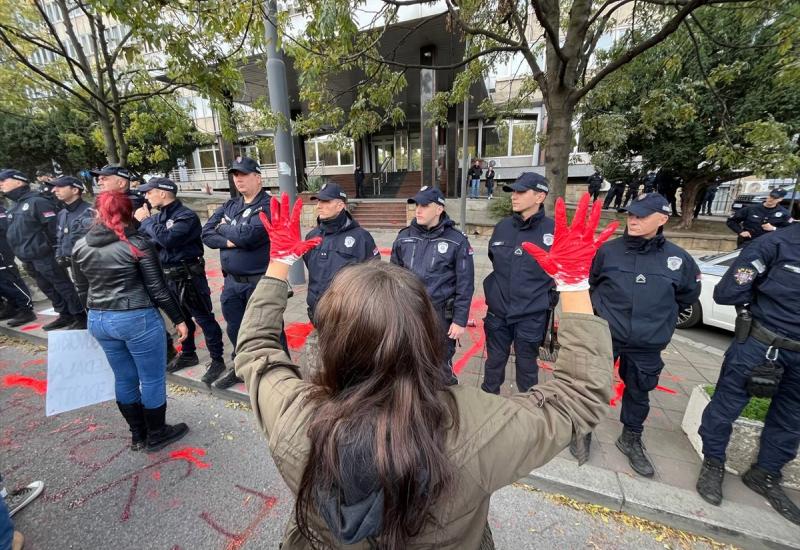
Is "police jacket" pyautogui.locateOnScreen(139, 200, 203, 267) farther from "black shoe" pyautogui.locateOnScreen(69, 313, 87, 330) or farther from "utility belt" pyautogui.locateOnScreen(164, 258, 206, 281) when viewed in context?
"black shoe" pyautogui.locateOnScreen(69, 313, 87, 330)

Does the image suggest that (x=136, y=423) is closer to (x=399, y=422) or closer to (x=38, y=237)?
(x=399, y=422)

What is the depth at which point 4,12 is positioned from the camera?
206 inches

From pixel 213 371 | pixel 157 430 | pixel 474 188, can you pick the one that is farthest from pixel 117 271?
pixel 474 188

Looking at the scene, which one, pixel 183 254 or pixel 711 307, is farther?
pixel 711 307

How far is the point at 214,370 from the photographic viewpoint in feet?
11.8

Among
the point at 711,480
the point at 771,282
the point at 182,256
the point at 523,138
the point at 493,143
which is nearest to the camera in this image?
the point at 771,282

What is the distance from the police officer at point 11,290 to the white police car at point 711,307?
384 inches

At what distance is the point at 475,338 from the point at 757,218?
20.8 feet

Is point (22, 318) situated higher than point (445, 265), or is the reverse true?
point (445, 265)

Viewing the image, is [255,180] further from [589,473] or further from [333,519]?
[589,473]

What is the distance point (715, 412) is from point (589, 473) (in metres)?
0.92

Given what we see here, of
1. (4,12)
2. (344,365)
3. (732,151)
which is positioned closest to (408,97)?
(4,12)

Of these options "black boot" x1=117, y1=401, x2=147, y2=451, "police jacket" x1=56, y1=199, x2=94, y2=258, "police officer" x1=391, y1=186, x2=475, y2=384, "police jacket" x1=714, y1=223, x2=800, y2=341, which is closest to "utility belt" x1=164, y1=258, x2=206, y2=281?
"black boot" x1=117, y1=401, x2=147, y2=451

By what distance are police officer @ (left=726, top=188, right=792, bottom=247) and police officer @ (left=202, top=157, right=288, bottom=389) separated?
7907mm
